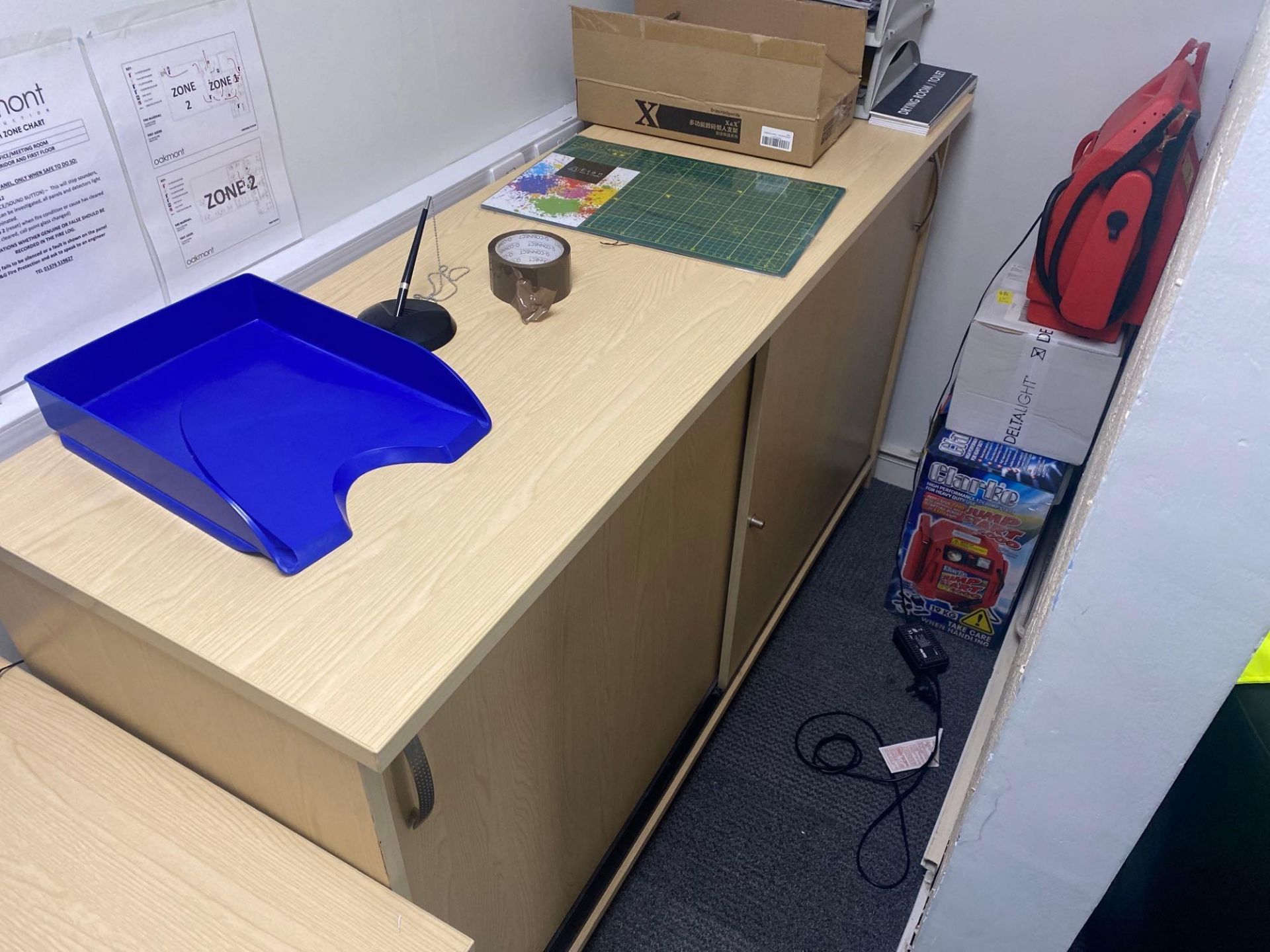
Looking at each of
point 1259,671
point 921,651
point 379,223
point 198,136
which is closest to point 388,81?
point 379,223

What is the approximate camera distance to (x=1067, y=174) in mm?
1679

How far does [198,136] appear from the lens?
0.94 metres

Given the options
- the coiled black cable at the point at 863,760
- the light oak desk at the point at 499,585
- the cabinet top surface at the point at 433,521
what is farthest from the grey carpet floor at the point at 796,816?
the cabinet top surface at the point at 433,521

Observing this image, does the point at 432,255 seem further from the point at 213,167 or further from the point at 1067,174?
the point at 1067,174

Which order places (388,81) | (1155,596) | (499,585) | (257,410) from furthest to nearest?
1. (388,81)
2. (257,410)
3. (499,585)
4. (1155,596)

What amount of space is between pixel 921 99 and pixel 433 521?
1.26m

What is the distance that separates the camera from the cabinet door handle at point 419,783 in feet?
2.31

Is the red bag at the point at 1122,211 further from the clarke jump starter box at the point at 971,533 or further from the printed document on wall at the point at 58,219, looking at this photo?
the printed document on wall at the point at 58,219

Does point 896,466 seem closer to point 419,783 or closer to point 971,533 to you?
point 971,533

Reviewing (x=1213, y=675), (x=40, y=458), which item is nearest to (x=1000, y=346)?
(x=1213, y=675)

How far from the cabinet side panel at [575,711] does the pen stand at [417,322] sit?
266 mm

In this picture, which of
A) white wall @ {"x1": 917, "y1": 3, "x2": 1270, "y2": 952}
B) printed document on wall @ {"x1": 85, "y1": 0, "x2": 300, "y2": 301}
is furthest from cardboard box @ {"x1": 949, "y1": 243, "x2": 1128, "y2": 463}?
printed document on wall @ {"x1": 85, "y1": 0, "x2": 300, "y2": 301}

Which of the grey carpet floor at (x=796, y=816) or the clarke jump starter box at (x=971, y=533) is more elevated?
the clarke jump starter box at (x=971, y=533)

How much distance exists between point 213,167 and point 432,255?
26 centimetres
